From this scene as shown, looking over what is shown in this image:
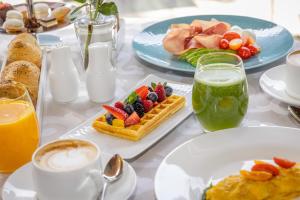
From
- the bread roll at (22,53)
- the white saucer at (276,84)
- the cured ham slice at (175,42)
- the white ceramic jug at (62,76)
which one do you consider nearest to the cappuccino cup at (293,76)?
the white saucer at (276,84)

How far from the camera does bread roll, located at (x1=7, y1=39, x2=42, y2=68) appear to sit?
1355 millimetres

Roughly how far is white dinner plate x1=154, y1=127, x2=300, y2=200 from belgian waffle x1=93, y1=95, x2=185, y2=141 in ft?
0.44

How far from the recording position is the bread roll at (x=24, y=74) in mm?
1207

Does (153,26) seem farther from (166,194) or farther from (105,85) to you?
(166,194)

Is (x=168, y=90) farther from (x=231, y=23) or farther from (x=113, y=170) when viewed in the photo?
(x=231, y=23)

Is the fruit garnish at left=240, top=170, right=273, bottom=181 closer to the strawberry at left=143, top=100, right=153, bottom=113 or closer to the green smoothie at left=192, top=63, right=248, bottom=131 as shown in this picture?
the green smoothie at left=192, top=63, right=248, bottom=131

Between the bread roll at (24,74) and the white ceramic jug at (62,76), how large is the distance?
4 cm

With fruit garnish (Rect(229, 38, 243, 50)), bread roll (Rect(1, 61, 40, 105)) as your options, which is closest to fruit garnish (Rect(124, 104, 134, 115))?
bread roll (Rect(1, 61, 40, 105))

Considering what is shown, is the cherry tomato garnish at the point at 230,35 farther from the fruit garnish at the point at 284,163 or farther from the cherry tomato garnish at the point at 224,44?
the fruit garnish at the point at 284,163

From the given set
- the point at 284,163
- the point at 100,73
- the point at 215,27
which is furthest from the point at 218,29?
the point at 284,163

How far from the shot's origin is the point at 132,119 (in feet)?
3.48

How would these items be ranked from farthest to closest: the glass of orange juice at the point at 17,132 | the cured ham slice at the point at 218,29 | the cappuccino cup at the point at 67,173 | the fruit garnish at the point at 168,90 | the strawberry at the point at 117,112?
the cured ham slice at the point at 218,29 → the fruit garnish at the point at 168,90 → the strawberry at the point at 117,112 → the glass of orange juice at the point at 17,132 → the cappuccino cup at the point at 67,173

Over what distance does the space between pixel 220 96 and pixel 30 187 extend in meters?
0.41

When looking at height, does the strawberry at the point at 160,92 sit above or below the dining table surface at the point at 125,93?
above
